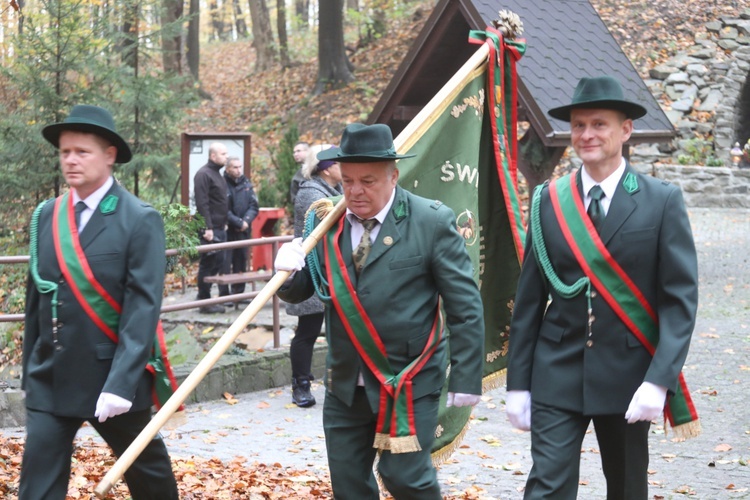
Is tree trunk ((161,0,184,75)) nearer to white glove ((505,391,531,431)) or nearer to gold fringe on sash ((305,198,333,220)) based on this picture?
gold fringe on sash ((305,198,333,220))

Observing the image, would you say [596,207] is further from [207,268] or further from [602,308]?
[207,268]

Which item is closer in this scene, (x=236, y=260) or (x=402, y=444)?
(x=402, y=444)

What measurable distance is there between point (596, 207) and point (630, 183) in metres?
0.17

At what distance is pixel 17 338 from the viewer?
1261cm

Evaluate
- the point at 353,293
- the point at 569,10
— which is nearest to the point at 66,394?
the point at 353,293

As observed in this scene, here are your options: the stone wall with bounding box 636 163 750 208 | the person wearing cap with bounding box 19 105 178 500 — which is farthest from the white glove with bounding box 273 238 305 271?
the stone wall with bounding box 636 163 750 208

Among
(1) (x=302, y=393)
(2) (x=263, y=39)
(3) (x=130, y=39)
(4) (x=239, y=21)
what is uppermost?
(4) (x=239, y=21)

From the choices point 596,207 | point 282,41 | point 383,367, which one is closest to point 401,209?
point 383,367

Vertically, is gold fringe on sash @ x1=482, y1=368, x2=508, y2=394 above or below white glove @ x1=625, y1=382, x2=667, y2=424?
below

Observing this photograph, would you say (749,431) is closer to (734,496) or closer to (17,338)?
(734,496)

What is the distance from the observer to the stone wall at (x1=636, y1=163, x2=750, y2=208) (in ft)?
78.5

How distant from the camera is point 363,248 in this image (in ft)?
15.3

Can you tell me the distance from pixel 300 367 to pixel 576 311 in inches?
203

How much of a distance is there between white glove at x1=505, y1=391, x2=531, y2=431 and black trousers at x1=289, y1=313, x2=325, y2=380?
15.0 feet
